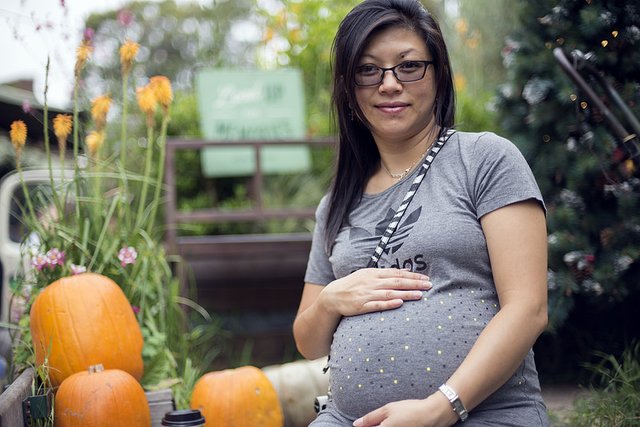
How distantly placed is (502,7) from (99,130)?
5121 millimetres

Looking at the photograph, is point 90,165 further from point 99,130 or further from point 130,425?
point 130,425

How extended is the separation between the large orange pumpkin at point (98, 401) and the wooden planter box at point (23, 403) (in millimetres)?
125

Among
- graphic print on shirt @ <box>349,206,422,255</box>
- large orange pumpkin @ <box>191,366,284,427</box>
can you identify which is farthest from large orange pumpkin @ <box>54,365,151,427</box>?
graphic print on shirt @ <box>349,206,422,255</box>

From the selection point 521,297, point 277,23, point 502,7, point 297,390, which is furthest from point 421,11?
point 277,23

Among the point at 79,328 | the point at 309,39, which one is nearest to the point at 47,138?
the point at 79,328

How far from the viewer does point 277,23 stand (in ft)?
26.3

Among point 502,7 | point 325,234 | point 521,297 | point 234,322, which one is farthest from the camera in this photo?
point 502,7

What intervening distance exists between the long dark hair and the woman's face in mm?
20

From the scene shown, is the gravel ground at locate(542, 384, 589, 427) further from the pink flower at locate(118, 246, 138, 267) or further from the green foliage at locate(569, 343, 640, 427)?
the pink flower at locate(118, 246, 138, 267)

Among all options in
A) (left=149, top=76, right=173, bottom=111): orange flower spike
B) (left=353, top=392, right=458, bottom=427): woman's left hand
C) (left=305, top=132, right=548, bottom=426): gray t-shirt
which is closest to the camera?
(left=353, top=392, right=458, bottom=427): woman's left hand

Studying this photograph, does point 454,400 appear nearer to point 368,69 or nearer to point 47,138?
point 368,69

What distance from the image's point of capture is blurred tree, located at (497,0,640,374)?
3.06 meters

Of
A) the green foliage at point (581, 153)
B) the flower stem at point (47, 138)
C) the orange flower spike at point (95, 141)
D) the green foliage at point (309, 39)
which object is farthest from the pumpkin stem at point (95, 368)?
the green foliage at point (309, 39)

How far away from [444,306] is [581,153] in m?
1.73
